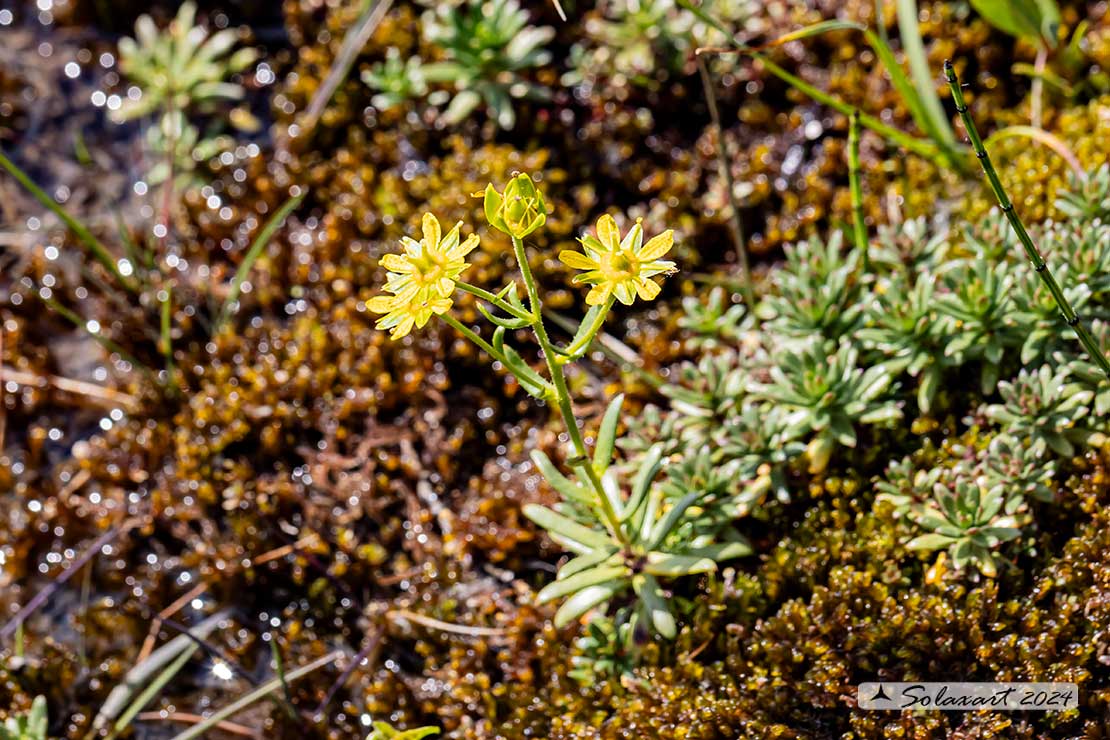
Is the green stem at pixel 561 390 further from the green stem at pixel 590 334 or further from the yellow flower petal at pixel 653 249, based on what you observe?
the yellow flower petal at pixel 653 249

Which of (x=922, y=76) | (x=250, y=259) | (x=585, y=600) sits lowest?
(x=585, y=600)

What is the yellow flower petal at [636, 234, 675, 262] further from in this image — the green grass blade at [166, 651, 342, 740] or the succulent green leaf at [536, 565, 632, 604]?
the green grass blade at [166, 651, 342, 740]

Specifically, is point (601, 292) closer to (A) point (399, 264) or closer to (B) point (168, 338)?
(A) point (399, 264)

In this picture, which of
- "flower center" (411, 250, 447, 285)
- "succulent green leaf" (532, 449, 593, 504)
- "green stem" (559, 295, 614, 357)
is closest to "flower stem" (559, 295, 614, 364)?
"green stem" (559, 295, 614, 357)

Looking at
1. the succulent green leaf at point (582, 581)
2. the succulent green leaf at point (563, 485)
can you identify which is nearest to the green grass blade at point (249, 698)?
the succulent green leaf at point (582, 581)

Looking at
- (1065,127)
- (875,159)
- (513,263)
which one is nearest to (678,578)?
(513,263)

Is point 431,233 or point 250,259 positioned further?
point 250,259

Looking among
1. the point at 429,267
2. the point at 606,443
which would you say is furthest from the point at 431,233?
the point at 606,443
